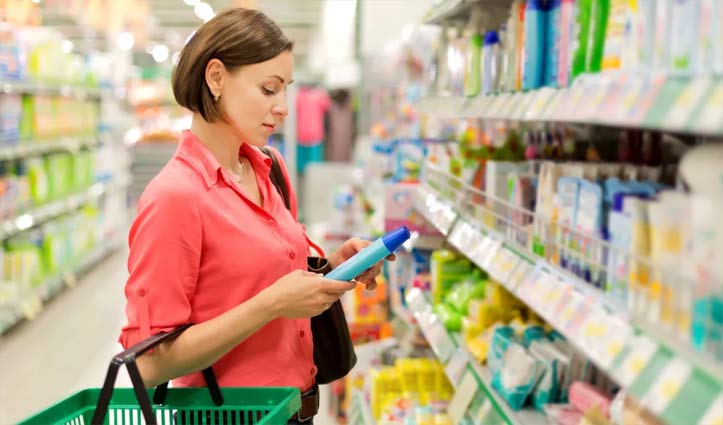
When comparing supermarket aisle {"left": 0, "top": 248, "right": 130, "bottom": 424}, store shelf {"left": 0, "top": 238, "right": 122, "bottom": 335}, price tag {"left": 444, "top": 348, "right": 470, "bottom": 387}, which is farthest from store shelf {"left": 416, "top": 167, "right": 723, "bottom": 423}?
store shelf {"left": 0, "top": 238, "right": 122, "bottom": 335}

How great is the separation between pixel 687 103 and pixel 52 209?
21.9 ft

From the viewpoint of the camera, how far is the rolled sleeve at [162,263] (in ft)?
5.39

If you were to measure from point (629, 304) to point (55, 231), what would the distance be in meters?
6.50

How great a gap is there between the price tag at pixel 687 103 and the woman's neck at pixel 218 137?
1.09 m

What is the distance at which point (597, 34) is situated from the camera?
5.19ft

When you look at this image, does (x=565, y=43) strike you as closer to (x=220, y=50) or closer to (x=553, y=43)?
(x=553, y=43)

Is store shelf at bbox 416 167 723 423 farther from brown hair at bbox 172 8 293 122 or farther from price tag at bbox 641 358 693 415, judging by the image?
brown hair at bbox 172 8 293 122

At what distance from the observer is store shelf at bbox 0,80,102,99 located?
591 centimetres

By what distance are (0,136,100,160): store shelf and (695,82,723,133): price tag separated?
557 cm

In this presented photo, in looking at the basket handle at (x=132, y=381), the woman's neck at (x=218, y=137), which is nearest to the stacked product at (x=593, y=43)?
the woman's neck at (x=218, y=137)

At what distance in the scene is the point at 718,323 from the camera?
1.07 metres

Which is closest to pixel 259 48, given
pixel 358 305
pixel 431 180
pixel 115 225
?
pixel 431 180

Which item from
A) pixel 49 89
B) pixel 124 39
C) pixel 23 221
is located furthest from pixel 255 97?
pixel 124 39

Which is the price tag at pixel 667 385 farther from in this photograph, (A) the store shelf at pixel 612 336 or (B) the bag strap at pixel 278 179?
(B) the bag strap at pixel 278 179
